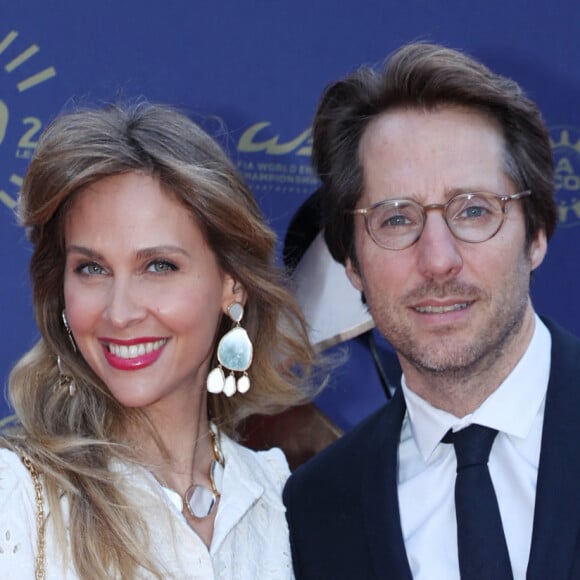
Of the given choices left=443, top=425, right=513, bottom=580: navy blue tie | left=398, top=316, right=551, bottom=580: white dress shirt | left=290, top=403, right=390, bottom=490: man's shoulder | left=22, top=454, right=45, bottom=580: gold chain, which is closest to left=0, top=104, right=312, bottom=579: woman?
left=22, top=454, right=45, bottom=580: gold chain

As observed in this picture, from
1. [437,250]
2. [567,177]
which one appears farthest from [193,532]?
[567,177]

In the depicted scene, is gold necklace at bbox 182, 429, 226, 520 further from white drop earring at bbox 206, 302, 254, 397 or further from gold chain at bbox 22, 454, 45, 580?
gold chain at bbox 22, 454, 45, 580

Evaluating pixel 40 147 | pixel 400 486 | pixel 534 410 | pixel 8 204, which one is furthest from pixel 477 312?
pixel 8 204

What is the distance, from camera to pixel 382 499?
257 cm

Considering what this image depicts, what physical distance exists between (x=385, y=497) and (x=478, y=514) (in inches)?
10.1

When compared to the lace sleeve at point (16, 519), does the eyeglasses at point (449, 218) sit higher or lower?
higher

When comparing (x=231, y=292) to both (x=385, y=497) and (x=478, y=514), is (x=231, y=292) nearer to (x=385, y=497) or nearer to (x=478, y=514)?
(x=385, y=497)

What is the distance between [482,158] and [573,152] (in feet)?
3.00

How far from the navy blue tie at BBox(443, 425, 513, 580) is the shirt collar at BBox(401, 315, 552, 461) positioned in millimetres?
36

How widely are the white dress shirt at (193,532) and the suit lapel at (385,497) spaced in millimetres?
231

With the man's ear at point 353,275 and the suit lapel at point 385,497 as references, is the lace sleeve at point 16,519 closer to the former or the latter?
the suit lapel at point 385,497

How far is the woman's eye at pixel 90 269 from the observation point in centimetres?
250

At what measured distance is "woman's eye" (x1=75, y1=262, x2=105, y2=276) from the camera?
2496 mm

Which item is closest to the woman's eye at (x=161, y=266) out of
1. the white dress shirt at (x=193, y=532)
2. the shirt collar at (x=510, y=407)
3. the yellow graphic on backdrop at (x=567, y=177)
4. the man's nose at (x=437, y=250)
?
the white dress shirt at (x=193, y=532)
